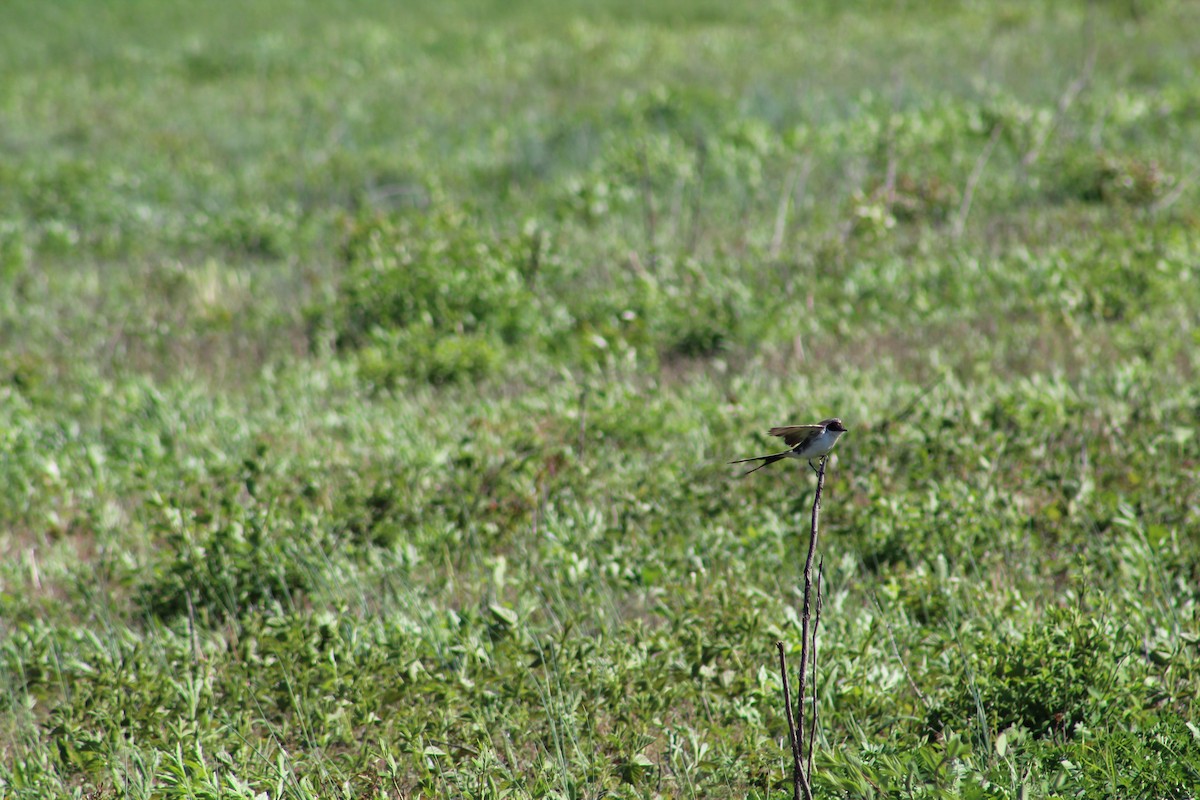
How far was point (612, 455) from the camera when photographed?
5.46 meters

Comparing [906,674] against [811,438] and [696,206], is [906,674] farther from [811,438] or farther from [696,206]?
[696,206]

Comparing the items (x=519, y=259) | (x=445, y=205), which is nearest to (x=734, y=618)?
(x=519, y=259)

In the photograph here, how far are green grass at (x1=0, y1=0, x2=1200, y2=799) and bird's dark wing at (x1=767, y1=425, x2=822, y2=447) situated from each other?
862 millimetres

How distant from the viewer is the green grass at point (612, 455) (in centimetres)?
342

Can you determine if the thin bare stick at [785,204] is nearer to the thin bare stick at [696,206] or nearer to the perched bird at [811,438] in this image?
the thin bare stick at [696,206]

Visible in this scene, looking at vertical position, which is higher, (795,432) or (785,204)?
(795,432)

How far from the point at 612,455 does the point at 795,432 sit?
110 inches

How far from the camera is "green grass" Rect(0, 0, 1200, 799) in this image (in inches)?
135

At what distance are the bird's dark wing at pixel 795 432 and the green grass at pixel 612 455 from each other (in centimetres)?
86

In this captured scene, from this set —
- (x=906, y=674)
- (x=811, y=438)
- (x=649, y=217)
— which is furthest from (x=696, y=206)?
(x=811, y=438)

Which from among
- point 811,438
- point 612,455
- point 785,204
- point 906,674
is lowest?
point 612,455

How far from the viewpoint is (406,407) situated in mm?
6535

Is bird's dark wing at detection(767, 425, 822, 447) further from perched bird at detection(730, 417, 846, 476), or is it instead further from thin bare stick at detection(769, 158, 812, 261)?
thin bare stick at detection(769, 158, 812, 261)

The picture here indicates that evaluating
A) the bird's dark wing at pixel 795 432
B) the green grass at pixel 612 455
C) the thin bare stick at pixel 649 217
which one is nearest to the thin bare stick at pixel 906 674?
the green grass at pixel 612 455
